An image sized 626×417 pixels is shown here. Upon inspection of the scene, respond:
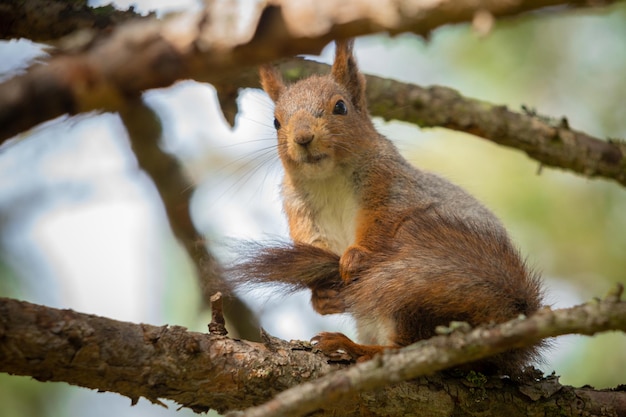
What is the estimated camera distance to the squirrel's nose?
3205mm

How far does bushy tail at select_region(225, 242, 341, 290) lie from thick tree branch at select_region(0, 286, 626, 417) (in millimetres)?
373

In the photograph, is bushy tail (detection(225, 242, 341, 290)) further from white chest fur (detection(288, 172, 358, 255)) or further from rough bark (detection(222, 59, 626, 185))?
rough bark (detection(222, 59, 626, 185))

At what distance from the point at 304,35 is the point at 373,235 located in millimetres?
1939

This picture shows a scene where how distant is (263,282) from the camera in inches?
113

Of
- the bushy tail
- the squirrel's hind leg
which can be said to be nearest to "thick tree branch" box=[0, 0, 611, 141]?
the squirrel's hind leg

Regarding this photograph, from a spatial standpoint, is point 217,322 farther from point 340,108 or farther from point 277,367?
point 340,108

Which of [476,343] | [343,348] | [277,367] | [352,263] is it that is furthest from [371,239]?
[476,343]

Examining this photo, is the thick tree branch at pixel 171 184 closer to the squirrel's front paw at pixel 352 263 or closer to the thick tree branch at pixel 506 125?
the squirrel's front paw at pixel 352 263

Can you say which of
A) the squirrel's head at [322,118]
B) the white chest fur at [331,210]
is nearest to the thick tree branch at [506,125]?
the squirrel's head at [322,118]

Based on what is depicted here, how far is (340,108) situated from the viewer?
11.4 ft

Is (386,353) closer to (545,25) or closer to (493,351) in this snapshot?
(493,351)

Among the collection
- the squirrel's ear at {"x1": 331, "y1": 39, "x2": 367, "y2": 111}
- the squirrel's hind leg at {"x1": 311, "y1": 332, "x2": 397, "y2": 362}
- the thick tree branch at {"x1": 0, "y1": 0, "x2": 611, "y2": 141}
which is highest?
the squirrel's ear at {"x1": 331, "y1": 39, "x2": 367, "y2": 111}

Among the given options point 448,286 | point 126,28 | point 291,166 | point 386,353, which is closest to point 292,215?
point 291,166

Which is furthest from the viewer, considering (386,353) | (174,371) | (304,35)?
(174,371)
